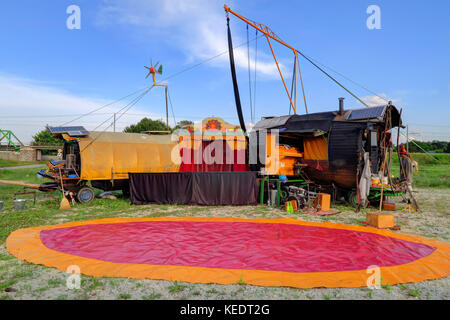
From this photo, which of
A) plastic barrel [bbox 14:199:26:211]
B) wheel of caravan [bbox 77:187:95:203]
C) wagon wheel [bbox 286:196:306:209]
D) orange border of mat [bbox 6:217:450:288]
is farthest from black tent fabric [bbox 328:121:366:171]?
plastic barrel [bbox 14:199:26:211]

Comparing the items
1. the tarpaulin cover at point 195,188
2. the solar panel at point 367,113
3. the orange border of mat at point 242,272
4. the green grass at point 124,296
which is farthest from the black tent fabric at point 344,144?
the green grass at point 124,296

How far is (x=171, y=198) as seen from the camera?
13227 mm

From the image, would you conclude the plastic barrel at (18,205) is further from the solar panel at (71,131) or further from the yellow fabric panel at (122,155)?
the solar panel at (71,131)

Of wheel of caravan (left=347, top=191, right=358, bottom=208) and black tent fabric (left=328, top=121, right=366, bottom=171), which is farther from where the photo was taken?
wheel of caravan (left=347, top=191, right=358, bottom=208)

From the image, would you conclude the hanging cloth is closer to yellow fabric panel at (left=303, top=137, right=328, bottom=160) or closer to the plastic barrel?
yellow fabric panel at (left=303, top=137, right=328, bottom=160)

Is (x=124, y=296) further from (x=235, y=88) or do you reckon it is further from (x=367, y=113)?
(x=235, y=88)

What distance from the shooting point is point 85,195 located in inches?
528

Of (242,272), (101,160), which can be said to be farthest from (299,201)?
(101,160)

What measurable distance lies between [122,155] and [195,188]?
4.42 m

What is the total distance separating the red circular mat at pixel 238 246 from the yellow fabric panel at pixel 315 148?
5500 mm

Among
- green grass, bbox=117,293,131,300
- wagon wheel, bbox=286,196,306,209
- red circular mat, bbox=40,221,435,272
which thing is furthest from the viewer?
wagon wheel, bbox=286,196,306,209

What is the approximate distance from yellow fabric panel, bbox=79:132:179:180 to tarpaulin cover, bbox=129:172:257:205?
159cm

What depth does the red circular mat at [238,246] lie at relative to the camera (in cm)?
608

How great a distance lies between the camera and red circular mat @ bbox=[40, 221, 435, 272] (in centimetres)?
608
